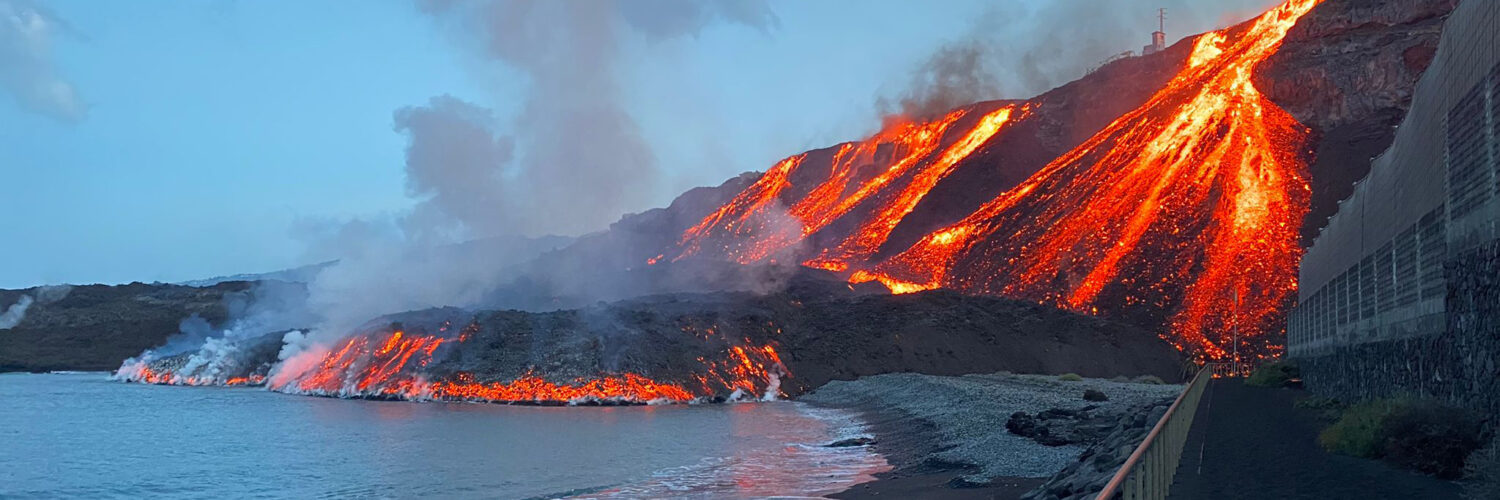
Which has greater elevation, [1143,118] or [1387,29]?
[1387,29]

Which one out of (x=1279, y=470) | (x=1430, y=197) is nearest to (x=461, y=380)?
(x=1430, y=197)

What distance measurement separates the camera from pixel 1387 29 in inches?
4532

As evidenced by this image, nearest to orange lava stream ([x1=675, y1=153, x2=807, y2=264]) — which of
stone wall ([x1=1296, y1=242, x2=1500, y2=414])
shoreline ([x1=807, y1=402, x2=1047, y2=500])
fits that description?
shoreline ([x1=807, y1=402, x2=1047, y2=500])

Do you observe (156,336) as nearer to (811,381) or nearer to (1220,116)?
(811,381)

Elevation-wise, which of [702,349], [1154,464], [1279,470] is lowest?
[1279,470]

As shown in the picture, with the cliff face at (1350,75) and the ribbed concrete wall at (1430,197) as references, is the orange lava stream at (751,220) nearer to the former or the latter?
the cliff face at (1350,75)

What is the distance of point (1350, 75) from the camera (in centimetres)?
11375

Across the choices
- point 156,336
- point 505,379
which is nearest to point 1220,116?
point 505,379

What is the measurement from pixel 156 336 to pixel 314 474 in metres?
134

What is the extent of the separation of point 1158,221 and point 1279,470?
295 ft

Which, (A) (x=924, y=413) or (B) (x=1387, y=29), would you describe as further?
(B) (x=1387, y=29)

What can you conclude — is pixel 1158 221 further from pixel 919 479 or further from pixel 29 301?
pixel 29 301

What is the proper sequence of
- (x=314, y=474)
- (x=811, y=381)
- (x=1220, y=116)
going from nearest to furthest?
(x=314, y=474), (x=811, y=381), (x=1220, y=116)

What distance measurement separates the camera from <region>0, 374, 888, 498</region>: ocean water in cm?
2869
